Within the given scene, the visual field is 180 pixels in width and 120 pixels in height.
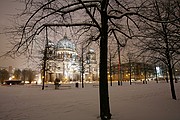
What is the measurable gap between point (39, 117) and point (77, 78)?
91271 mm

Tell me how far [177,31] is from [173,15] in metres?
1.04

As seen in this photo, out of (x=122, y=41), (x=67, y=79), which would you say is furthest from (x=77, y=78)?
(x=122, y=41)

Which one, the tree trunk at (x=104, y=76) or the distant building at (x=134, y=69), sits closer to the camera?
the tree trunk at (x=104, y=76)

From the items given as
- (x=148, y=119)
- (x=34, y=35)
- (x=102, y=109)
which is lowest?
(x=148, y=119)

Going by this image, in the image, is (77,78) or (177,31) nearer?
(177,31)

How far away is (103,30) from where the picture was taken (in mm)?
8453

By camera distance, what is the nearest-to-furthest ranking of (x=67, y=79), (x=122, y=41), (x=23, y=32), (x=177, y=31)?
(x=23, y=32) → (x=177, y=31) → (x=122, y=41) → (x=67, y=79)

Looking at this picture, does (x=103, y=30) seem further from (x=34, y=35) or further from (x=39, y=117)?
(x=39, y=117)

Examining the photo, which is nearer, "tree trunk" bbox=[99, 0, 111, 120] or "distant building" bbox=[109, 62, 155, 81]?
"tree trunk" bbox=[99, 0, 111, 120]

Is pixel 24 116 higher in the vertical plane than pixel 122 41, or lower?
lower

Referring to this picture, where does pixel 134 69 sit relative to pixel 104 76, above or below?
above

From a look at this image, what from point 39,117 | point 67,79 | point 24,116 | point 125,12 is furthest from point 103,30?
point 67,79

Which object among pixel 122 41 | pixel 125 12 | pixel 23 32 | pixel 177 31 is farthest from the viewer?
pixel 122 41

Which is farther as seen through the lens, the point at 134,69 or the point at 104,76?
the point at 134,69
